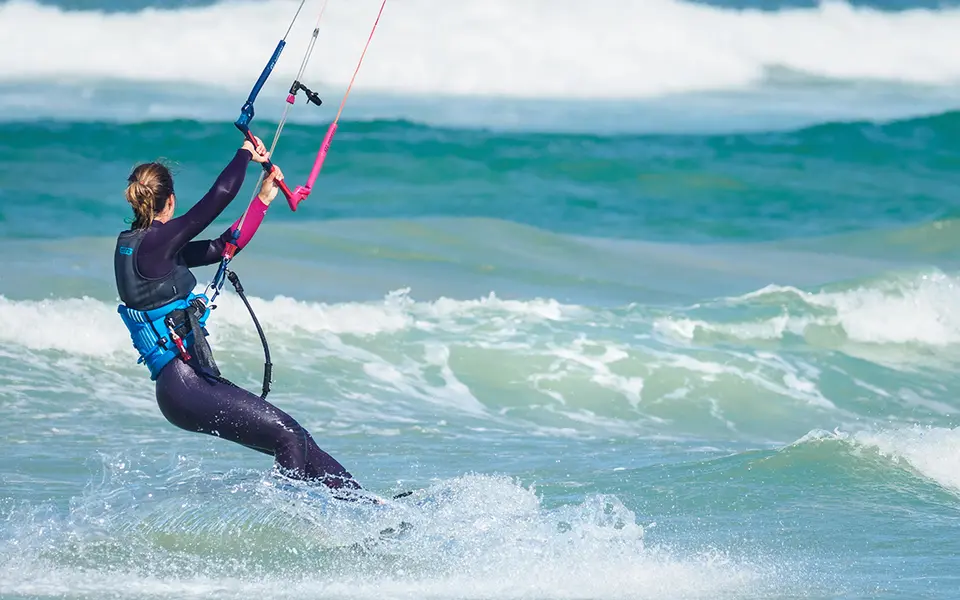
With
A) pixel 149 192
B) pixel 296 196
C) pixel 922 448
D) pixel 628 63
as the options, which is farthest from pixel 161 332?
pixel 628 63

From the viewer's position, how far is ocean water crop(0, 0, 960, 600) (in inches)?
227

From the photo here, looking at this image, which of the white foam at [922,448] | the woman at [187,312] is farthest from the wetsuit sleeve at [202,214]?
the white foam at [922,448]

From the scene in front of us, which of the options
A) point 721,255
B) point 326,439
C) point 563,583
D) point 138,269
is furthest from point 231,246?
point 721,255

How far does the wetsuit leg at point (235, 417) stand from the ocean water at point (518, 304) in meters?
0.15

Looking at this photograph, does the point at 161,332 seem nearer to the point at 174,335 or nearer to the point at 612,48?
the point at 174,335

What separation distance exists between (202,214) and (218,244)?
341mm

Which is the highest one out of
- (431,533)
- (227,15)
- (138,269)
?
(227,15)

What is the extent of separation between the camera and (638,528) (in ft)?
19.4

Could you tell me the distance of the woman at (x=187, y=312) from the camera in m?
5.27

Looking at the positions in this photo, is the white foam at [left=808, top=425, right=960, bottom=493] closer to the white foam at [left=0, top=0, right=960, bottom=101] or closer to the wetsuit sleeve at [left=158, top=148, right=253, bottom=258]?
the wetsuit sleeve at [left=158, top=148, right=253, bottom=258]

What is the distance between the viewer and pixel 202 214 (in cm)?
523

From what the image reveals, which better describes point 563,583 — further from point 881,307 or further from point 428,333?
point 881,307

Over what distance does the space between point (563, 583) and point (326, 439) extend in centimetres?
424

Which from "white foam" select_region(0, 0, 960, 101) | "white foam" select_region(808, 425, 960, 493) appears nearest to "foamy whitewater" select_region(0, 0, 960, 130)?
"white foam" select_region(0, 0, 960, 101)
